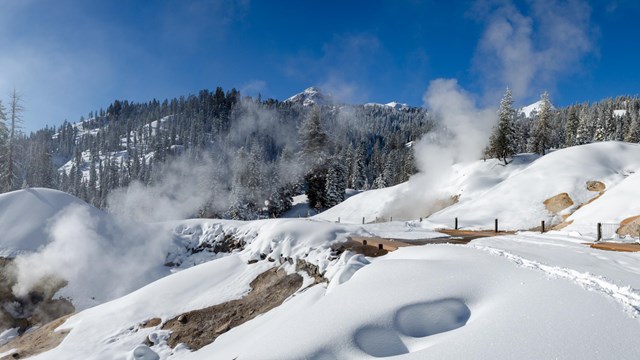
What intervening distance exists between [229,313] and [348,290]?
5.51m

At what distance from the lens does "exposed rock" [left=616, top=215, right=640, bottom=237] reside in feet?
59.3

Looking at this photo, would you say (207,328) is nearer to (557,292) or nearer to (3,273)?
(557,292)

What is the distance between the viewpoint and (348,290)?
662 cm

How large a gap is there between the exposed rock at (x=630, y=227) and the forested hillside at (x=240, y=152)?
3324cm

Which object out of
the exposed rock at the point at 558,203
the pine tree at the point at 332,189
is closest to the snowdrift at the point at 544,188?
the exposed rock at the point at 558,203

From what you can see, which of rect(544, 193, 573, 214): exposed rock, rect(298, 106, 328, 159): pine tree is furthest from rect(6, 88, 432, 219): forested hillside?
rect(544, 193, 573, 214): exposed rock

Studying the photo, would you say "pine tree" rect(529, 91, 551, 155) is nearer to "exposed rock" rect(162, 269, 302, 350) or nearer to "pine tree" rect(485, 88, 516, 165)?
"pine tree" rect(485, 88, 516, 165)

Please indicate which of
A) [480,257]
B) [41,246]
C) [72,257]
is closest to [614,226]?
[480,257]

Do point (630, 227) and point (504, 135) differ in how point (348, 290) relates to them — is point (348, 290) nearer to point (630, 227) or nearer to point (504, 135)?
point (630, 227)

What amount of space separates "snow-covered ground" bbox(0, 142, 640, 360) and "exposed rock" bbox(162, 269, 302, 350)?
1.16ft

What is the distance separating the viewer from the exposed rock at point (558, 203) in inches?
1181

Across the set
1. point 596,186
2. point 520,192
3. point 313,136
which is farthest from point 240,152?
point 596,186

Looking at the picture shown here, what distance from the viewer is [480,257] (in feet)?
27.4

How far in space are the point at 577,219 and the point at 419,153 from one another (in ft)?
124
